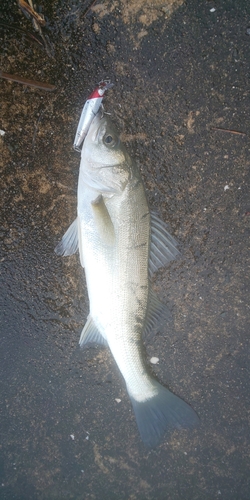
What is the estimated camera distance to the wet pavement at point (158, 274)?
94.5 inches

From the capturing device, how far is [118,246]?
84.2 inches

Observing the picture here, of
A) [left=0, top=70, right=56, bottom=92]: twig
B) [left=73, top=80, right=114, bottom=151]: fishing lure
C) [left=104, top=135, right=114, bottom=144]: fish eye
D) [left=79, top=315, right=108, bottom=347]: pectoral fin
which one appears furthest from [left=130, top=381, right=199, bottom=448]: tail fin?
[left=0, top=70, right=56, bottom=92]: twig

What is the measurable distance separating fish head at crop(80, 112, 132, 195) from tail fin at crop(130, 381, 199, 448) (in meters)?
1.48

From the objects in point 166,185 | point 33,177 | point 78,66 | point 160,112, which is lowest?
point 166,185

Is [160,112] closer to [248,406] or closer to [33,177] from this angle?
[33,177]

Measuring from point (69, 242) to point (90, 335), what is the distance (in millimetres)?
701

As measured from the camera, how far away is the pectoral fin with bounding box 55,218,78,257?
7.75 ft

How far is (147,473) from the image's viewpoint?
8.90ft

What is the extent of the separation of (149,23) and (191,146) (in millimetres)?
935

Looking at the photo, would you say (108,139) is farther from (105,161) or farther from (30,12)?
(30,12)

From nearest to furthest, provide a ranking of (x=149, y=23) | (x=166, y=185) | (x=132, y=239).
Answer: (x=132, y=239)
(x=149, y=23)
(x=166, y=185)

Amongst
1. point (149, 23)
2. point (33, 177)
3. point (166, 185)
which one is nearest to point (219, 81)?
point (149, 23)

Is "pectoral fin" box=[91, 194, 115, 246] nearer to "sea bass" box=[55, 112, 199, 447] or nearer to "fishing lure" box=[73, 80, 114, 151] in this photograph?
"sea bass" box=[55, 112, 199, 447]

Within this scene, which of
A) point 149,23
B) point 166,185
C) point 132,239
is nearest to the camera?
point 132,239
